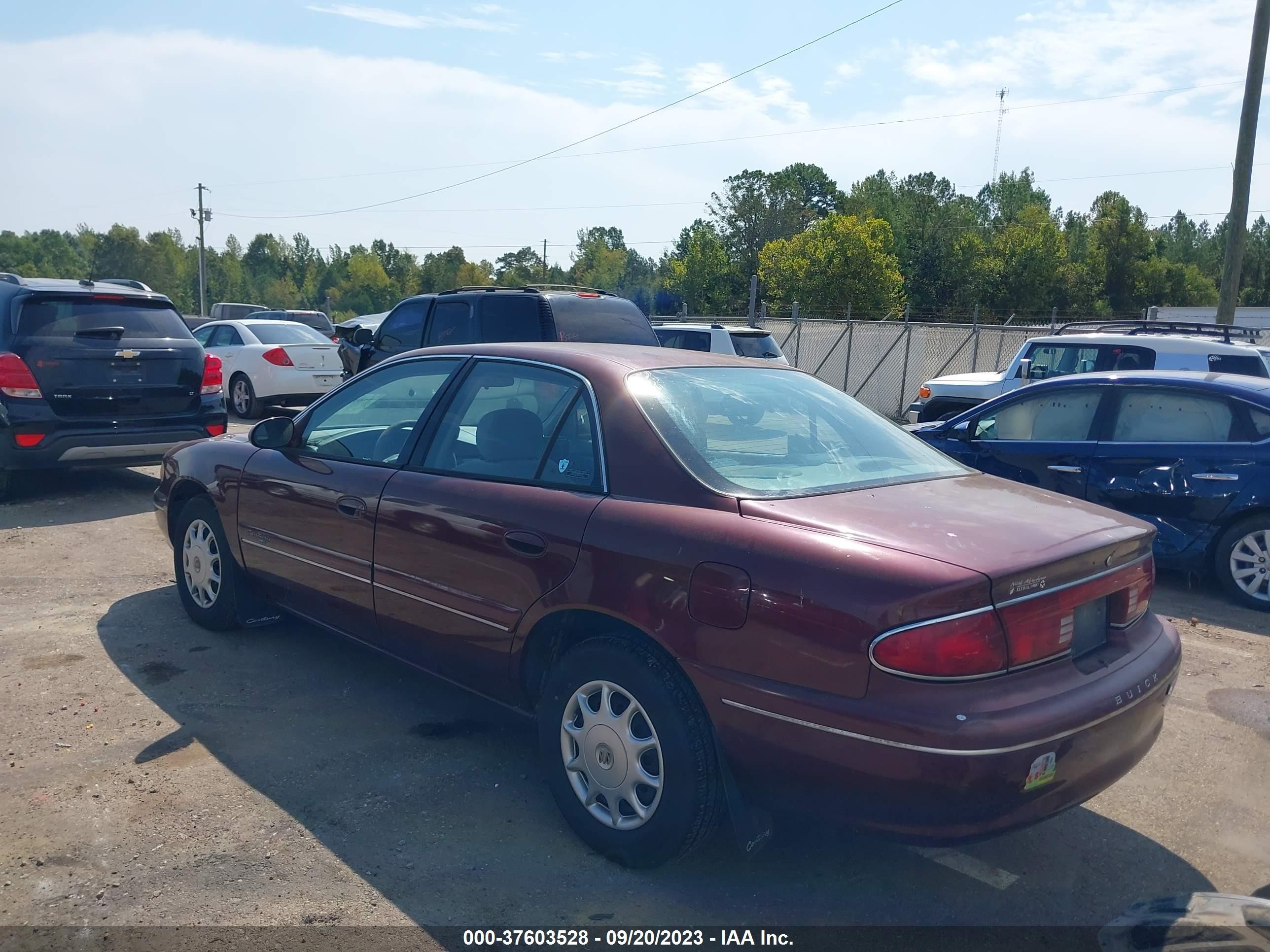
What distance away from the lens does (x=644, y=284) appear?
95625mm

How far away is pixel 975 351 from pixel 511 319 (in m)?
13.0

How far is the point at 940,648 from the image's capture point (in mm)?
2645

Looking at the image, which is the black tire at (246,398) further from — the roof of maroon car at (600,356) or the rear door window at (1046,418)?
the roof of maroon car at (600,356)

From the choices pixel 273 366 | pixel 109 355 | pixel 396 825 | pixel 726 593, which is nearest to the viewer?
pixel 726 593

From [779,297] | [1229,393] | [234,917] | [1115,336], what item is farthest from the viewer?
[779,297]

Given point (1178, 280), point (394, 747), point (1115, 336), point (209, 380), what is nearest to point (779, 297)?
point (1178, 280)

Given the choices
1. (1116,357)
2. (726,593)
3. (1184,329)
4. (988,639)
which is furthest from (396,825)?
(1184,329)

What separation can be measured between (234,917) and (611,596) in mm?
1455

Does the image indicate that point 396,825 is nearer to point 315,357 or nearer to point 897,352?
point 315,357

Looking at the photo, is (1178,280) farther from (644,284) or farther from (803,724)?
(803,724)

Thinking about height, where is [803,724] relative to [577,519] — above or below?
below

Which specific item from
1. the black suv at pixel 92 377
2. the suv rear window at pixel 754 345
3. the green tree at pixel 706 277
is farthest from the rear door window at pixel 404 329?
the green tree at pixel 706 277

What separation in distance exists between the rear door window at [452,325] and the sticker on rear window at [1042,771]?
7.75m

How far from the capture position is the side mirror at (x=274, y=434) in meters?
→ 4.86
